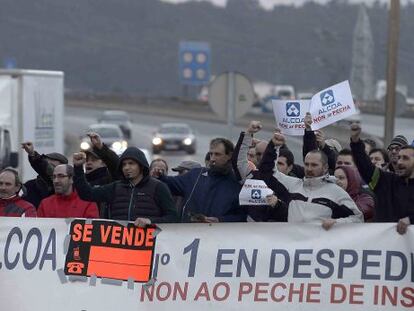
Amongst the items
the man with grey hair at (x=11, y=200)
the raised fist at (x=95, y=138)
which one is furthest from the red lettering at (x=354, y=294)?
the man with grey hair at (x=11, y=200)

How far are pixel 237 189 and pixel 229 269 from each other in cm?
100

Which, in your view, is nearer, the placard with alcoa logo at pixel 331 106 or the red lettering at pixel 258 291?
the red lettering at pixel 258 291

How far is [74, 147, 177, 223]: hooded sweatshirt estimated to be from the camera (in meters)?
9.99

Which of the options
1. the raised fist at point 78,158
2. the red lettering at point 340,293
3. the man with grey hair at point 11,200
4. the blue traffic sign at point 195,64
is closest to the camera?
the red lettering at point 340,293

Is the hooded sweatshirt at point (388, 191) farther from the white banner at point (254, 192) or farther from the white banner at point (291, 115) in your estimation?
the white banner at point (291, 115)

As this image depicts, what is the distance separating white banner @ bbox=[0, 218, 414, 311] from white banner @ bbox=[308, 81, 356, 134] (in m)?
1.20

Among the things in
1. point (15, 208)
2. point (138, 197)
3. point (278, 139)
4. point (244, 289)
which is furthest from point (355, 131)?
point (15, 208)

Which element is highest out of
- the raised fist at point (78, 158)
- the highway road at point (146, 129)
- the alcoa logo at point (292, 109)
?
the alcoa logo at point (292, 109)

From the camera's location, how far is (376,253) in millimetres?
9281

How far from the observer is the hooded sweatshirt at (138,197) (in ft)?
32.8

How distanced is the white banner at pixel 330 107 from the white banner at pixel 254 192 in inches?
34.7

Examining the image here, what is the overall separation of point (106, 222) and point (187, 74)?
87.3 m

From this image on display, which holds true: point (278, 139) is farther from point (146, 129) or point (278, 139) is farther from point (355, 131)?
point (146, 129)

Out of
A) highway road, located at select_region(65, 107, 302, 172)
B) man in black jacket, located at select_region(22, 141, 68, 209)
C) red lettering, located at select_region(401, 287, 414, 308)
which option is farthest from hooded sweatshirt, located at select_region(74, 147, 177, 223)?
highway road, located at select_region(65, 107, 302, 172)
